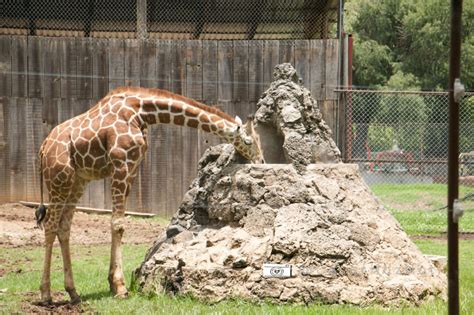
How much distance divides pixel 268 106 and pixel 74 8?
805cm

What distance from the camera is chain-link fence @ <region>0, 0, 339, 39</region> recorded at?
15.9 metres

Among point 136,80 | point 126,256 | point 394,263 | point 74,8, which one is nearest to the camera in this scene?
point 394,263

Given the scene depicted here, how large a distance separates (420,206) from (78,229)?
7580 millimetres

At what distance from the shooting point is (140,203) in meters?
14.9

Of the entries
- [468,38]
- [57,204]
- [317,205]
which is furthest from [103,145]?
[468,38]

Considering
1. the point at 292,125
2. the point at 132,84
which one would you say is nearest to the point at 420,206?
the point at 132,84

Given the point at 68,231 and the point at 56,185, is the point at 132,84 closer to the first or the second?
the point at 68,231

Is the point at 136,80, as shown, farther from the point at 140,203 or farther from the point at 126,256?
the point at 126,256

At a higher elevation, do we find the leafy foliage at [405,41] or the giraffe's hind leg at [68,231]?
the leafy foliage at [405,41]

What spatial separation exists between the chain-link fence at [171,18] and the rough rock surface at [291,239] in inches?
293

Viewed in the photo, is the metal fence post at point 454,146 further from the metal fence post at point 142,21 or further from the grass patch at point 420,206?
the metal fence post at point 142,21

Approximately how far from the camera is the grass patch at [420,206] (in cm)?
1461

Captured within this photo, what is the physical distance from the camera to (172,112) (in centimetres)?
875

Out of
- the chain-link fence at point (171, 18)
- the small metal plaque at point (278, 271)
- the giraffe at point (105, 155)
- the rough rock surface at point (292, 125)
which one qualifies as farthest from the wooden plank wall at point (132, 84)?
the small metal plaque at point (278, 271)
